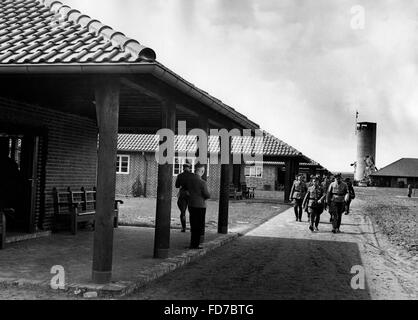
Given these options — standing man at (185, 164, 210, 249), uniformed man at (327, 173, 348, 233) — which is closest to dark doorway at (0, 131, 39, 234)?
standing man at (185, 164, 210, 249)

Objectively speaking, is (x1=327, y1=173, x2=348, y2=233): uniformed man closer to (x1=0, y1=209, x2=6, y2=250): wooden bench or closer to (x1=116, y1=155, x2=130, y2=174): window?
(x1=0, y1=209, x2=6, y2=250): wooden bench

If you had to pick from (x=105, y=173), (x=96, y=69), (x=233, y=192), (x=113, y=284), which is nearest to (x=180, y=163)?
(x=233, y=192)

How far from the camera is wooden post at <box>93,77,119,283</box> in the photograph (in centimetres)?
643

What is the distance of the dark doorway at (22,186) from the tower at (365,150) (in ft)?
290

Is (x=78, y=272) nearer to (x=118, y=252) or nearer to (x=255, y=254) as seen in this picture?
(x=118, y=252)

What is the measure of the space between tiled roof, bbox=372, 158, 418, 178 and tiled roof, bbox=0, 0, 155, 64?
264 ft

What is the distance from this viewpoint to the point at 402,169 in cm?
8294

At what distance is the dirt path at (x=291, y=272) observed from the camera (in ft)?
21.6

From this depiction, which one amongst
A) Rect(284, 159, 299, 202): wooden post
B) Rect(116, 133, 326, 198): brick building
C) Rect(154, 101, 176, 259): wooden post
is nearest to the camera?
Rect(154, 101, 176, 259): wooden post

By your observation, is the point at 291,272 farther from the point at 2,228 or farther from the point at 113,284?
the point at 2,228

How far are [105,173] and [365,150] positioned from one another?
320 ft

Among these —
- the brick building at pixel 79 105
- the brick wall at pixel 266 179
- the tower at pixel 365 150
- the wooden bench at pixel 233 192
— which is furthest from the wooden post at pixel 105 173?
the tower at pixel 365 150

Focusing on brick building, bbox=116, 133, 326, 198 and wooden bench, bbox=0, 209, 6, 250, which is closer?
wooden bench, bbox=0, 209, 6, 250
